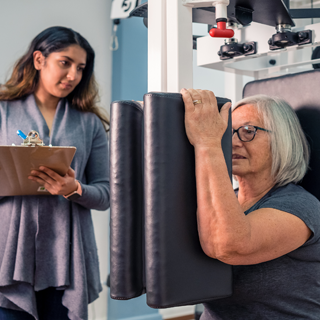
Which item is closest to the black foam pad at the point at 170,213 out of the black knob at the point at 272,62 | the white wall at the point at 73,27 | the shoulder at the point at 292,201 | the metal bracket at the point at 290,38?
the shoulder at the point at 292,201

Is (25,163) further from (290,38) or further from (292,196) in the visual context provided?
(290,38)

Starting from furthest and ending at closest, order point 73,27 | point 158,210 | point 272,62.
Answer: point 73,27 → point 272,62 → point 158,210

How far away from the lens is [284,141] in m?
1.14

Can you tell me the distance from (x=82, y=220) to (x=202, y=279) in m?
0.78

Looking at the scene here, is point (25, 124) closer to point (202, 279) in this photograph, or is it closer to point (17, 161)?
point (17, 161)

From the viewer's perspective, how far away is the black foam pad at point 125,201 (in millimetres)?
887

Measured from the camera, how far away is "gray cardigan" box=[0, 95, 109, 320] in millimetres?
1386

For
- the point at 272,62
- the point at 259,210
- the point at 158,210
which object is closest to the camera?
the point at 158,210

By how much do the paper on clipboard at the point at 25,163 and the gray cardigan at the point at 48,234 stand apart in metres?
0.07

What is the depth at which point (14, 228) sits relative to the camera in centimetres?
141

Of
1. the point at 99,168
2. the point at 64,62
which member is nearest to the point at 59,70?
the point at 64,62

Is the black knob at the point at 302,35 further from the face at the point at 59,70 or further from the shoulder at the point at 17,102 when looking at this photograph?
the shoulder at the point at 17,102

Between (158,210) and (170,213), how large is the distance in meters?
0.03

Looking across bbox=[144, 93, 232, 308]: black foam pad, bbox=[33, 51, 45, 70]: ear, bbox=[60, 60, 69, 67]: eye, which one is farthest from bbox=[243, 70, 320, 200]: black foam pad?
bbox=[33, 51, 45, 70]: ear
